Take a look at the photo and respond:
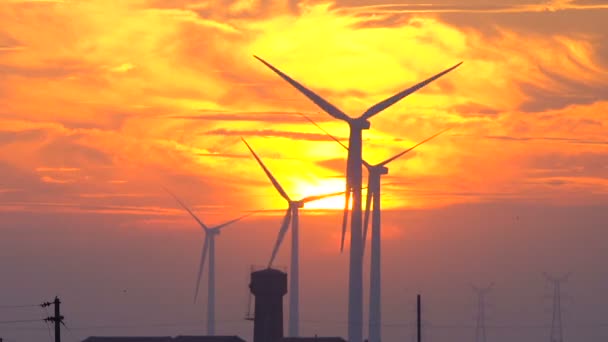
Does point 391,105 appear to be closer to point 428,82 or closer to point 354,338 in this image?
point 428,82

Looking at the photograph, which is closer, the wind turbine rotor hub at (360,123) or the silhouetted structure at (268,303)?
the silhouetted structure at (268,303)

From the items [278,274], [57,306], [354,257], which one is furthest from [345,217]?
[57,306]

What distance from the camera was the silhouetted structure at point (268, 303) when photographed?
179125 mm

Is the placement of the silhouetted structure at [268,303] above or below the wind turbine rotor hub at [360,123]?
below

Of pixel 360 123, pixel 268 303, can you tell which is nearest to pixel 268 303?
pixel 268 303

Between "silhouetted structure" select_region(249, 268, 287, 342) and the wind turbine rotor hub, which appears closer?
"silhouetted structure" select_region(249, 268, 287, 342)

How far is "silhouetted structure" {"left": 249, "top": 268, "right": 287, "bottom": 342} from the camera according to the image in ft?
588

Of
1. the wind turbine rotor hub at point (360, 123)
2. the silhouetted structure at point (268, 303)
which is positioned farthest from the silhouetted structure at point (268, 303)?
the wind turbine rotor hub at point (360, 123)

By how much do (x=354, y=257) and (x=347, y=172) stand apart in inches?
374

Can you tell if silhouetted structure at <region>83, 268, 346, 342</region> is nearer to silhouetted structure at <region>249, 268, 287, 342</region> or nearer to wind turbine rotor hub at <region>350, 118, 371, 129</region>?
silhouetted structure at <region>249, 268, 287, 342</region>

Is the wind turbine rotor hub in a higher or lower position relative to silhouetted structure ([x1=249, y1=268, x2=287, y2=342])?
higher

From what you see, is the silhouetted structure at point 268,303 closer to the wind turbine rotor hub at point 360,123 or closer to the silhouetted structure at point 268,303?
the silhouetted structure at point 268,303

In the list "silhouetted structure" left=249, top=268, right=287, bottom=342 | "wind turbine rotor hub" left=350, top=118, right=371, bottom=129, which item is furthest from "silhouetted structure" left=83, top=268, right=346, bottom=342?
"wind turbine rotor hub" left=350, top=118, right=371, bottom=129

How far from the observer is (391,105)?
19238cm
